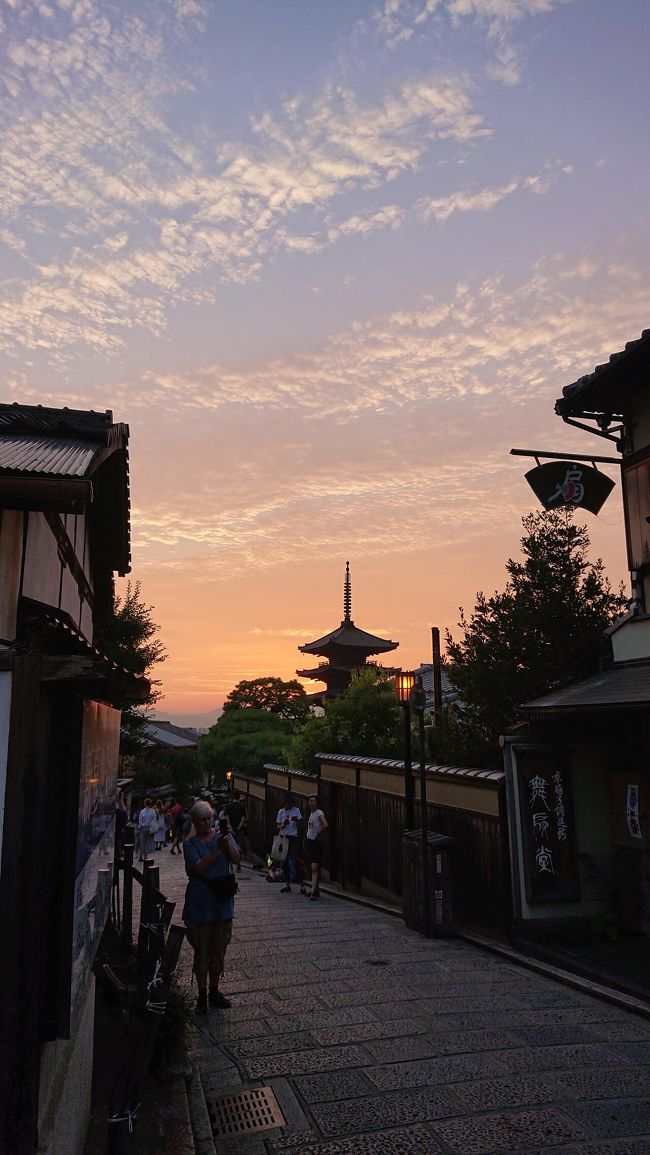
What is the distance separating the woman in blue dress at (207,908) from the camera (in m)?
6.97

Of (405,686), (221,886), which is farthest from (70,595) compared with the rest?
(405,686)

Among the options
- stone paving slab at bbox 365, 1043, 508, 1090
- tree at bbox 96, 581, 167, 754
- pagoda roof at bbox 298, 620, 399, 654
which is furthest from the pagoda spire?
stone paving slab at bbox 365, 1043, 508, 1090

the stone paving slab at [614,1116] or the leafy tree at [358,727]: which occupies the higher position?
the leafy tree at [358,727]

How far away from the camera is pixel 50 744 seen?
3.29 m

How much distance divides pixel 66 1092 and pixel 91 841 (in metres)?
1.20

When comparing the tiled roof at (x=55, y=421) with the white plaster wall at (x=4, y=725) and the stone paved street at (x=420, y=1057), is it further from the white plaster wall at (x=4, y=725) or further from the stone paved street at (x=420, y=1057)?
the stone paved street at (x=420, y=1057)

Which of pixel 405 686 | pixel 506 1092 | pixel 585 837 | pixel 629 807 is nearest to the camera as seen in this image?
pixel 506 1092

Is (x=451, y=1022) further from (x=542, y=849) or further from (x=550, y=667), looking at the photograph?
(x=550, y=667)

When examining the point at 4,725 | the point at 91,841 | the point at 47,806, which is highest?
the point at 4,725

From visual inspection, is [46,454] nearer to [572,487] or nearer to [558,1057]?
[558,1057]

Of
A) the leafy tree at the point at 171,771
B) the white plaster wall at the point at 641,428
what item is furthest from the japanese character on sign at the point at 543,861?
the leafy tree at the point at 171,771

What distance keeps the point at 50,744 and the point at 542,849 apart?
27.1 ft

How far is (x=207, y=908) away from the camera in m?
6.98

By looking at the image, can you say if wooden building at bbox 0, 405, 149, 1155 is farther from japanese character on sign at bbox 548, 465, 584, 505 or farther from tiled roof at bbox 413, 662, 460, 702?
tiled roof at bbox 413, 662, 460, 702
